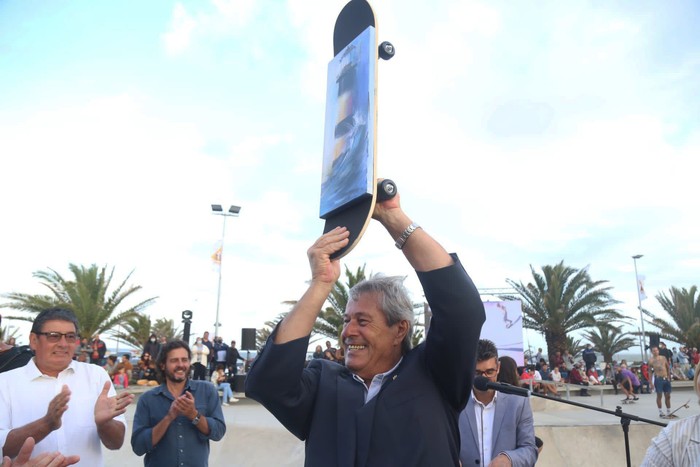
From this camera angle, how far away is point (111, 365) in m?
17.0

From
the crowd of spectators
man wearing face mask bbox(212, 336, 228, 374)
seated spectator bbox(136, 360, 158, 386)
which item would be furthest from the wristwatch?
man wearing face mask bbox(212, 336, 228, 374)

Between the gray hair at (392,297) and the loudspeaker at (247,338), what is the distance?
16.6 metres

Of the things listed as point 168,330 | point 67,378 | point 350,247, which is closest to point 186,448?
point 67,378

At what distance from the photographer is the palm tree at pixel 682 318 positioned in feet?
84.9

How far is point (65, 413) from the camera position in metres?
3.23

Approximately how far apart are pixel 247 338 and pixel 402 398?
691 inches

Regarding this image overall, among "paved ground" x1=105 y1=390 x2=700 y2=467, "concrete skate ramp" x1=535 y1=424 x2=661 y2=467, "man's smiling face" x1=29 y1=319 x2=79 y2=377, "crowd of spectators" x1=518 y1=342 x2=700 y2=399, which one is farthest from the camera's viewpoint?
"crowd of spectators" x1=518 y1=342 x2=700 y2=399

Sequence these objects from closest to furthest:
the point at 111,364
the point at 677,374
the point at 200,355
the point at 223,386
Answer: the point at 223,386
the point at 200,355
the point at 111,364
the point at 677,374

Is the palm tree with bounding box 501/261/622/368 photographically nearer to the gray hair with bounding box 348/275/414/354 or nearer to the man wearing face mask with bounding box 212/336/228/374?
the man wearing face mask with bounding box 212/336/228/374

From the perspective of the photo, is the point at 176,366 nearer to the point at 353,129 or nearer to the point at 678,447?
the point at 353,129

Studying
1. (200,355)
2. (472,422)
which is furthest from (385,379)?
A: (200,355)

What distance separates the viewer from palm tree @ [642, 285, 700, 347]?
2588cm

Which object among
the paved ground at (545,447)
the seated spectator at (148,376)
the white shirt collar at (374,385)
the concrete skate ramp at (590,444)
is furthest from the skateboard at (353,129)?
the seated spectator at (148,376)

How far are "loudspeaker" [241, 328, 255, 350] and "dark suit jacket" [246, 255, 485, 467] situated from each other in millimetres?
16727
